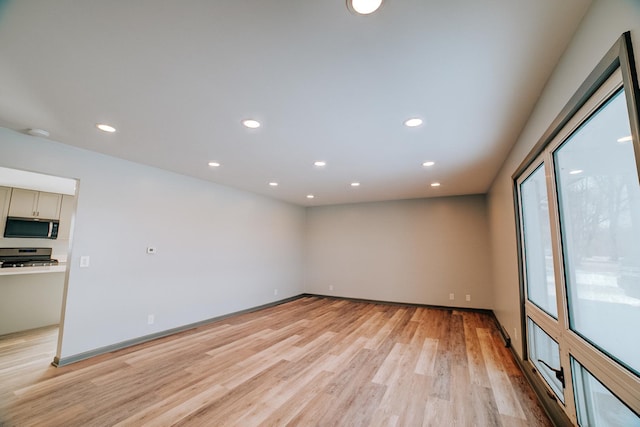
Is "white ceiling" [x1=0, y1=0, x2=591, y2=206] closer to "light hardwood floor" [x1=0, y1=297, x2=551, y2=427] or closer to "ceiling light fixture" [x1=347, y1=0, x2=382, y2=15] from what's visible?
"ceiling light fixture" [x1=347, y1=0, x2=382, y2=15]

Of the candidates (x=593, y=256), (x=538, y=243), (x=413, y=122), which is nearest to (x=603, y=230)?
(x=593, y=256)

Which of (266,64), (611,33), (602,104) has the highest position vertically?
(266,64)

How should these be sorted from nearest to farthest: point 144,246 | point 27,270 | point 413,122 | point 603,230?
1. point 603,230
2. point 413,122
3. point 144,246
4. point 27,270

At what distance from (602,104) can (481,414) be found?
7.50 ft

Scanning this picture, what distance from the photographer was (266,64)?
1.61m

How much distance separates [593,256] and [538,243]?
1.11 metres

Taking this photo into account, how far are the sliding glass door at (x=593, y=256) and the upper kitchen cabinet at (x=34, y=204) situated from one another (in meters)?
7.66

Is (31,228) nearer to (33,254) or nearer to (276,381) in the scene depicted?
(33,254)

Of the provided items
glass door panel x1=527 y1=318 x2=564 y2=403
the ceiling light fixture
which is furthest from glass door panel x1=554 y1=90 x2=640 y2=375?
the ceiling light fixture

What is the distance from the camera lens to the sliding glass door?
1092 mm

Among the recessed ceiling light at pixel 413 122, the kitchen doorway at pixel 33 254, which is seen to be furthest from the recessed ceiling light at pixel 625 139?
the kitchen doorway at pixel 33 254

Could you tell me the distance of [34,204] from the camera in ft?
16.1

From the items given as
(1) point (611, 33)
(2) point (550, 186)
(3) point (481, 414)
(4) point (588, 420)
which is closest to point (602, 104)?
(1) point (611, 33)

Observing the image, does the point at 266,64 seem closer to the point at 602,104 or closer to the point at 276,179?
the point at 602,104
